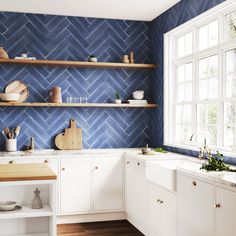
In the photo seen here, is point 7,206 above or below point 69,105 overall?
below

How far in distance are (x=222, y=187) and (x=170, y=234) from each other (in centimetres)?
120

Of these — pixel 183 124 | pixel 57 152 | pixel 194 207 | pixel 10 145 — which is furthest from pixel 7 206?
pixel 183 124

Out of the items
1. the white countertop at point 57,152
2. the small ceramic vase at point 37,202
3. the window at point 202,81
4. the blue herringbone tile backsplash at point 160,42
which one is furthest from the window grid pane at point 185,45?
the small ceramic vase at point 37,202

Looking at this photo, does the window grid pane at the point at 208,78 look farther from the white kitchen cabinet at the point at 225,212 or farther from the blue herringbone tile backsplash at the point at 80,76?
the white kitchen cabinet at the point at 225,212

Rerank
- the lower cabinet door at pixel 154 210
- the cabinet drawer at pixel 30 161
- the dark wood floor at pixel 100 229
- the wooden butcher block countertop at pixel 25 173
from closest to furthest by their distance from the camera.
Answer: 1. the wooden butcher block countertop at pixel 25 173
2. the lower cabinet door at pixel 154 210
3. the dark wood floor at pixel 100 229
4. the cabinet drawer at pixel 30 161

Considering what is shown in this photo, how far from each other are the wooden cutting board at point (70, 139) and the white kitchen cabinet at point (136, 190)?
0.85m

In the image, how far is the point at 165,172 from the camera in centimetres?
420

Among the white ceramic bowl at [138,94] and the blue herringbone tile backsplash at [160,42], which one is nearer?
the blue herringbone tile backsplash at [160,42]

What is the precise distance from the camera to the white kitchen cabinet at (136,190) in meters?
4.97

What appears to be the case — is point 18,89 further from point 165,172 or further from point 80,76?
point 165,172

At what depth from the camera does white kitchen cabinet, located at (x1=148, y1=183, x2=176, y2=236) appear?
4141 millimetres

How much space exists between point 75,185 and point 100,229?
68 cm

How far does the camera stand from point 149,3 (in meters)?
5.38

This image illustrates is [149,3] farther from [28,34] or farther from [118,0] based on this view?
[28,34]
